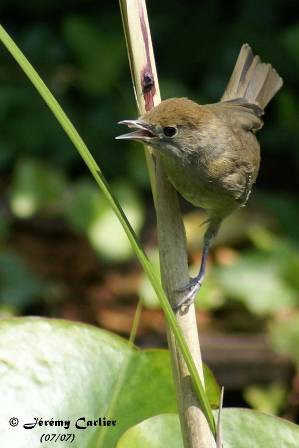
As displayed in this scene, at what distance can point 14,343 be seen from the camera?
4.62 feet

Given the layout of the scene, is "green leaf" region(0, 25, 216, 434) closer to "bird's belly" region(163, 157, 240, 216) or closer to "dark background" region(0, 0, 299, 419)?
"bird's belly" region(163, 157, 240, 216)

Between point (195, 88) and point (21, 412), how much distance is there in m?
3.65

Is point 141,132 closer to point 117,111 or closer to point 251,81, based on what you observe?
point 251,81

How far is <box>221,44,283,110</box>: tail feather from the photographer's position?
7.07 ft

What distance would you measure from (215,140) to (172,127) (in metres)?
0.26

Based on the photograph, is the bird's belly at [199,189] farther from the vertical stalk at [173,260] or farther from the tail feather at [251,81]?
the vertical stalk at [173,260]

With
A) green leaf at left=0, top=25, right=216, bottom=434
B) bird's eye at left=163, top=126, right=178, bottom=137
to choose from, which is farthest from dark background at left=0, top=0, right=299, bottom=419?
green leaf at left=0, top=25, right=216, bottom=434

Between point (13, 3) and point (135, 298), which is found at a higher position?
point (13, 3)

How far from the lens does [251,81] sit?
2.21 metres

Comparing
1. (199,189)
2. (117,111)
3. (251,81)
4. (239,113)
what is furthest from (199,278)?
(117,111)

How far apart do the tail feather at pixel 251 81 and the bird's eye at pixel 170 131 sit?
17.0 inches

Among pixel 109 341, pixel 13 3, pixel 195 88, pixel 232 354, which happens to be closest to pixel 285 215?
pixel 232 354

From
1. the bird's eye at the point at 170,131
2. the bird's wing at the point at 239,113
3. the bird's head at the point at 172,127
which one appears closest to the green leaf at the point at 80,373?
the bird's head at the point at 172,127

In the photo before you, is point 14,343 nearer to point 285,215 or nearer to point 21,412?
point 21,412
